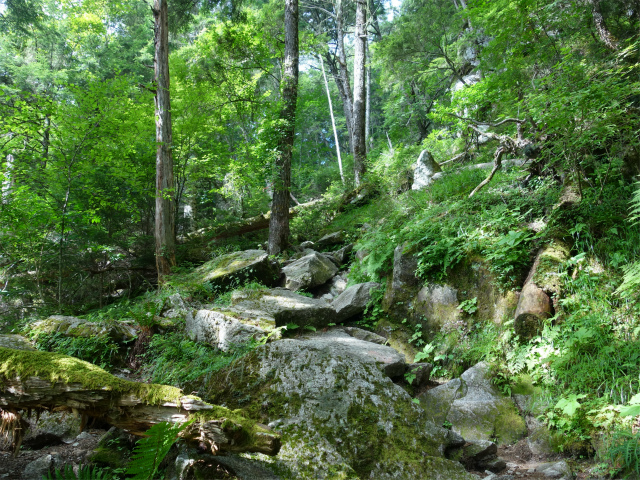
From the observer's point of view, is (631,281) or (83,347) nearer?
(631,281)

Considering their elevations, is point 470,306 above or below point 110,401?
above

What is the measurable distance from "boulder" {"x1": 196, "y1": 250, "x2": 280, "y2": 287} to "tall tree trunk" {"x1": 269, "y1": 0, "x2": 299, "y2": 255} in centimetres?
207

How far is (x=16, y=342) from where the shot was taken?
425cm

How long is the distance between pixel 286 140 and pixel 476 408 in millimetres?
8070

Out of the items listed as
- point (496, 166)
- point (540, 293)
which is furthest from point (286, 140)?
point (540, 293)

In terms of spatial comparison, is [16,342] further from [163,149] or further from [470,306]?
[163,149]

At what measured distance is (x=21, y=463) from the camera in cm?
277

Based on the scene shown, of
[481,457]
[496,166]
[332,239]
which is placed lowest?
[481,457]

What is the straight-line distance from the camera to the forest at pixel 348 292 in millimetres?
2688

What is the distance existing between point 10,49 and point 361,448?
23908 mm

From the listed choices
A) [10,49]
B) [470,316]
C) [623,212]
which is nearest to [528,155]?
[623,212]

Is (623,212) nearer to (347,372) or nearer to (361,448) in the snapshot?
(347,372)

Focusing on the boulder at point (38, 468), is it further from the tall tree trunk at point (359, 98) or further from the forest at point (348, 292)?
the tall tree trunk at point (359, 98)

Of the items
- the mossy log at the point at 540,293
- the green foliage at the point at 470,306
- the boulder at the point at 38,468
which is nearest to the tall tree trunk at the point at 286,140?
the green foliage at the point at 470,306
